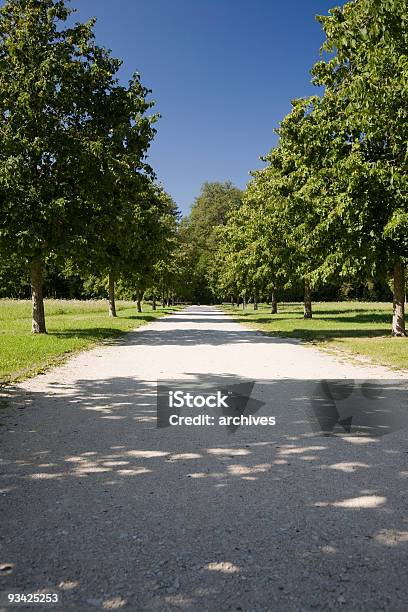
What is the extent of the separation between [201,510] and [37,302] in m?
17.9

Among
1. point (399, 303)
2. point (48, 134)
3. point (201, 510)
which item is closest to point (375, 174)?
point (399, 303)

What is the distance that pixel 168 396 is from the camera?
769 centimetres

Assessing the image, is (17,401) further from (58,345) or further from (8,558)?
(58,345)

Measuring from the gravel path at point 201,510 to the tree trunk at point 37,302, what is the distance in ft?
43.0

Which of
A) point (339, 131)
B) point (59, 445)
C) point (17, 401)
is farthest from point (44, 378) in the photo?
point (339, 131)

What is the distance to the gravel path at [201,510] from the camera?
278cm

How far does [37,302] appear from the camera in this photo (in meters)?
20.2

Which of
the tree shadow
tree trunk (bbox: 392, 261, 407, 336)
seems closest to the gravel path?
the tree shadow

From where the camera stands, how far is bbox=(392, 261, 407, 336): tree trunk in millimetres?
17984

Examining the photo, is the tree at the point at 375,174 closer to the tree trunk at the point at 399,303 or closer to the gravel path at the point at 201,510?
the tree trunk at the point at 399,303

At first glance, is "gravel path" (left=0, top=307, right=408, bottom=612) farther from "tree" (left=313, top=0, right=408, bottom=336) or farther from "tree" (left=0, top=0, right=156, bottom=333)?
"tree" (left=0, top=0, right=156, bottom=333)

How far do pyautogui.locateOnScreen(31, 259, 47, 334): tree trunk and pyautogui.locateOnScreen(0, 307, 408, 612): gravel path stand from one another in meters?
13.1

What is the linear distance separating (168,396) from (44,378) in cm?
309

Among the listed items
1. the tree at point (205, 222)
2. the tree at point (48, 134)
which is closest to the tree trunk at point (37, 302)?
the tree at point (48, 134)
